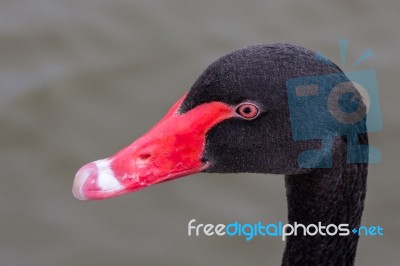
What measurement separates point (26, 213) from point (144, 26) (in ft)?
5.64

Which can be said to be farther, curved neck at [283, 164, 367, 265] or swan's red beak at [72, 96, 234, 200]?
curved neck at [283, 164, 367, 265]

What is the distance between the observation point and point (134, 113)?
18.7ft

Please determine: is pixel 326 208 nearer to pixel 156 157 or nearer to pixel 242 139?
pixel 242 139

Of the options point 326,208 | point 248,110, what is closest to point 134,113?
point 326,208

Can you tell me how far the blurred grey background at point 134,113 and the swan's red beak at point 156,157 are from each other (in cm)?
199

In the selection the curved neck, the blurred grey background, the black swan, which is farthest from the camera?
the blurred grey background

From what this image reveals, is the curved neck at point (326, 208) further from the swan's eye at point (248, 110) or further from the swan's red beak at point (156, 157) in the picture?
the swan's red beak at point (156, 157)

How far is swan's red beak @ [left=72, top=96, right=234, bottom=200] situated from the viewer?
10.5 feet

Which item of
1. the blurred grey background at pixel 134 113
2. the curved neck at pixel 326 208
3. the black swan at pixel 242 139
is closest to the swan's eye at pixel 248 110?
the black swan at pixel 242 139

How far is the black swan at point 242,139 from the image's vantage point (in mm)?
3131

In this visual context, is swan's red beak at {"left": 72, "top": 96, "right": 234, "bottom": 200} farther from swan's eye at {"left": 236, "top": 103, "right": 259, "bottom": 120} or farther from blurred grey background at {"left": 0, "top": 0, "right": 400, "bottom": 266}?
blurred grey background at {"left": 0, "top": 0, "right": 400, "bottom": 266}

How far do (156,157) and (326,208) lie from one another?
2.59 feet

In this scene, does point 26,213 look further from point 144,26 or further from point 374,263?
point 374,263

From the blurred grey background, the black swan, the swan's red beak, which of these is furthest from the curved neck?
the blurred grey background
